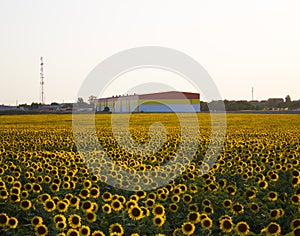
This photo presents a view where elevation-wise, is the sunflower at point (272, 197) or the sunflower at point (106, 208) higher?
the sunflower at point (272, 197)

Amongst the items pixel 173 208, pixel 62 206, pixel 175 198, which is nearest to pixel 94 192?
pixel 62 206

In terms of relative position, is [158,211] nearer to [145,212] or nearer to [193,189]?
[145,212]

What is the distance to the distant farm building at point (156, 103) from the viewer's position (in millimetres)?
65062

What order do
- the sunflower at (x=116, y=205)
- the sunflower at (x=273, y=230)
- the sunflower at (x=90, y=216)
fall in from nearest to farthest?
the sunflower at (x=273, y=230), the sunflower at (x=90, y=216), the sunflower at (x=116, y=205)

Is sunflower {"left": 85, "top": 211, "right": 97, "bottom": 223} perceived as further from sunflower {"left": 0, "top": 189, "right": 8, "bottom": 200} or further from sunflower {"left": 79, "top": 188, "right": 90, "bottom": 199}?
sunflower {"left": 0, "top": 189, "right": 8, "bottom": 200}

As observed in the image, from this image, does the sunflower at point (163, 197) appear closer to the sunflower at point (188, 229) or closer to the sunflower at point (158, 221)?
the sunflower at point (158, 221)

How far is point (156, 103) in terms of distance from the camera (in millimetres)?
68500

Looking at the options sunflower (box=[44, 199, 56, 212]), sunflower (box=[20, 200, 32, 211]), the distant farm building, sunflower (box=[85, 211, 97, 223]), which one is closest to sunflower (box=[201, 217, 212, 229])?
sunflower (box=[85, 211, 97, 223])

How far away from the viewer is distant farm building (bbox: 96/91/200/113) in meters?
65.1

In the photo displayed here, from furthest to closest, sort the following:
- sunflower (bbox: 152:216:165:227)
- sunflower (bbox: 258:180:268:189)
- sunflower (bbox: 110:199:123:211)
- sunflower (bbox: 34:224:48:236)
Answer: sunflower (bbox: 258:180:268:189), sunflower (bbox: 110:199:123:211), sunflower (bbox: 152:216:165:227), sunflower (bbox: 34:224:48:236)

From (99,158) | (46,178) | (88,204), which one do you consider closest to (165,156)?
(99,158)

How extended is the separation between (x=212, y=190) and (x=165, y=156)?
12.9ft

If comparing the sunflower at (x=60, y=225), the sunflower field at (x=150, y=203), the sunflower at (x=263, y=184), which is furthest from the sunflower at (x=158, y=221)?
the sunflower at (x=263, y=184)

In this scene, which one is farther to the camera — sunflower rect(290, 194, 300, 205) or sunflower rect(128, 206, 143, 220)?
sunflower rect(290, 194, 300, 205)
